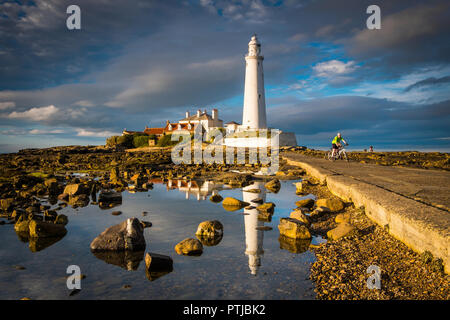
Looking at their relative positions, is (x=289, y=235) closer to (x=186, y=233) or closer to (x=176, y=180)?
(x=186, y=233)

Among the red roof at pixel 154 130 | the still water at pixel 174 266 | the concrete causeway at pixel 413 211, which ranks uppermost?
the red roof at pixel 154 130

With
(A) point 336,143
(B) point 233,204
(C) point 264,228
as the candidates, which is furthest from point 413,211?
(A) point 336,143

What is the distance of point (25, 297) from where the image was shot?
11.2 ft

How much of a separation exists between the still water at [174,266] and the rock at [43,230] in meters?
0.26

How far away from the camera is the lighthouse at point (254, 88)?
38406mm

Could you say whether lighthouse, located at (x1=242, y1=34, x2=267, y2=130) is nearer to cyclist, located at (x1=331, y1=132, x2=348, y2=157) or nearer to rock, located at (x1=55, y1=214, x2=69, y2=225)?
cyclist, located at (x1=331, y1=132, x2=348, y2=157)

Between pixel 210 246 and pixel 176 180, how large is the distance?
923 cm

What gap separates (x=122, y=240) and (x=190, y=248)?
3.75ft

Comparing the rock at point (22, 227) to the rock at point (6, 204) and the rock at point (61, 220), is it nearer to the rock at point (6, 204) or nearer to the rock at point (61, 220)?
the rock at point (61, 220)

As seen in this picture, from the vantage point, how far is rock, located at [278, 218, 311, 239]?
5.17 meters

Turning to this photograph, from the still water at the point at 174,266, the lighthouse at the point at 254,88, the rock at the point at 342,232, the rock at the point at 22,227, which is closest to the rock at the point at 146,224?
the still water at the point at 174,266

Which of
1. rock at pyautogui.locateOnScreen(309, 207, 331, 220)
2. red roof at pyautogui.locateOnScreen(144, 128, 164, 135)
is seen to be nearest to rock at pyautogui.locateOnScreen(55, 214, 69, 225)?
rock at pyautogui.locateOnScreen(309, 207, 331, 220)

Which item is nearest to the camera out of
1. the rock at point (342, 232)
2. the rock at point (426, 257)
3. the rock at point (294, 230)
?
the rock at point (426, 257)

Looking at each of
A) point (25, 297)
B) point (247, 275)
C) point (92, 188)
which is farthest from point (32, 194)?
point (247, 275)
